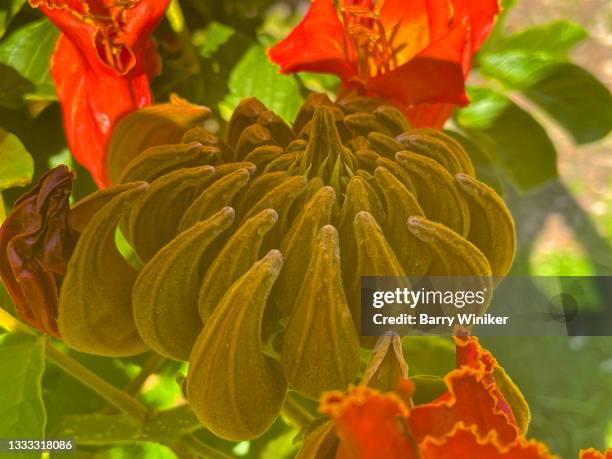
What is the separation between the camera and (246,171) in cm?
52

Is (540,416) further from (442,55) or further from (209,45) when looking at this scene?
(209,45)

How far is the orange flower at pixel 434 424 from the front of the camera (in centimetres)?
43

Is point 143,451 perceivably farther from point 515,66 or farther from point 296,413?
point 515,66

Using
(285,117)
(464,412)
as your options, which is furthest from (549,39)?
(464,412)

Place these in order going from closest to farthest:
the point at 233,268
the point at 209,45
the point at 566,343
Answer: the point at 233,268 → the point at 566,343 → the point at 209,45

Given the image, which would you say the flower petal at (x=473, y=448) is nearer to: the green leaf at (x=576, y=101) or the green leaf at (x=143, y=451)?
the green leaf at (x=143, y=451)

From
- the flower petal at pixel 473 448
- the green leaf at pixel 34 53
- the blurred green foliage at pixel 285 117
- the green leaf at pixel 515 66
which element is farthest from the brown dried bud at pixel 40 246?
the green leaf at pixel 515 66

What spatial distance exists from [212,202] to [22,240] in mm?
129

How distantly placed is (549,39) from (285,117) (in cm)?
25

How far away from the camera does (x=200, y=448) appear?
0.58 metres

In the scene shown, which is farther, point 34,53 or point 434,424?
point 34,53

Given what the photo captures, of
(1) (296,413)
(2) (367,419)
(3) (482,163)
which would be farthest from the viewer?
(3) (482,163)

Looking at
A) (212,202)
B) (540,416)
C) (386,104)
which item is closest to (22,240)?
(212,202)

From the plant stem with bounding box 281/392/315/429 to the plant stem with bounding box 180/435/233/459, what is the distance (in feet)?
0.22
